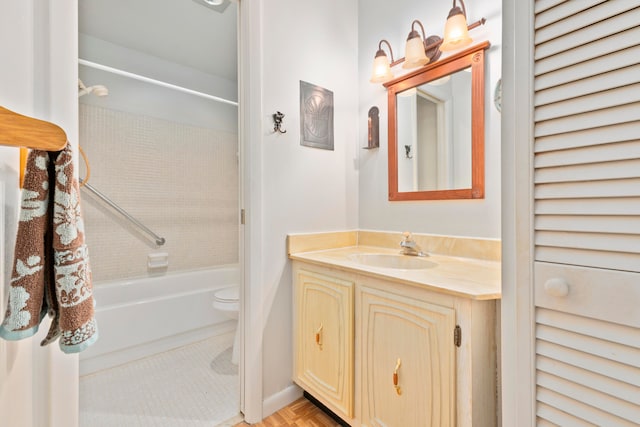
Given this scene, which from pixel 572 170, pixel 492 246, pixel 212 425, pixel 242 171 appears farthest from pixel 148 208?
pixel 572 170

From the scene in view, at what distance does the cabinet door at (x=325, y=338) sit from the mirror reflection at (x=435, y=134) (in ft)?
2.59

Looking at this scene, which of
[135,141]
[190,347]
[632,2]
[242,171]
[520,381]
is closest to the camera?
[632,2]

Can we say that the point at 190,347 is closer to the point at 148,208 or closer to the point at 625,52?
the point at 148,208

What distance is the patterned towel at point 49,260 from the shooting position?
0.61m

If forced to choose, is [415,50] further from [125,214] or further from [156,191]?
[125,214]

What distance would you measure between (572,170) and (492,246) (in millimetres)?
812

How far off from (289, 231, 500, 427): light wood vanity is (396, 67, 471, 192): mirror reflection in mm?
350

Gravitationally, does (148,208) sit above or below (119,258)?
above

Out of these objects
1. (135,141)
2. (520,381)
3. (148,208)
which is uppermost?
(135,141)

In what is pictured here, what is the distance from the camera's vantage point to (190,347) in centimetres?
223

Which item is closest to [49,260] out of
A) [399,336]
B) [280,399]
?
[399,336]

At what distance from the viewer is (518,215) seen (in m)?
0.67

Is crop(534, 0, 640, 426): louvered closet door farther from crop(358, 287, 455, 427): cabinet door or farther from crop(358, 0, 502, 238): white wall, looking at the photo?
crop(358, 0, 502, 238): white wall

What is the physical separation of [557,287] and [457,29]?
50.2 inches
